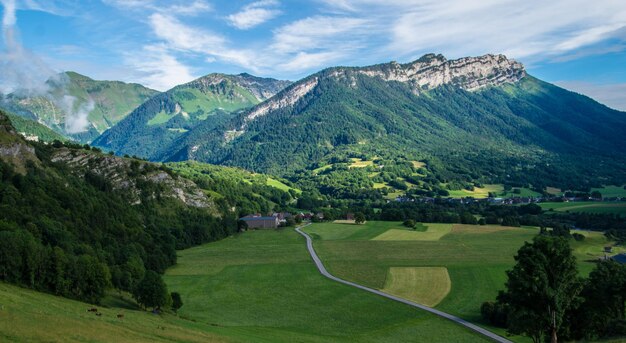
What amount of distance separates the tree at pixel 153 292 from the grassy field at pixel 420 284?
32.9 metres

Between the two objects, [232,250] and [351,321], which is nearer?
[351,321]

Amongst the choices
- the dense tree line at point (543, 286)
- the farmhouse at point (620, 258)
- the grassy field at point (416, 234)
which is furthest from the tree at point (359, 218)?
the dense tree line at point (543, 286)

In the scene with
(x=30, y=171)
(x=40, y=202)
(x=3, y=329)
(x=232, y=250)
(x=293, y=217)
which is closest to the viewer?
(x=3, y=329)

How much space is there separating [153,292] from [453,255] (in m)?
63.0

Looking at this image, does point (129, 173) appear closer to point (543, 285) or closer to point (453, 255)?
point (453, 255)

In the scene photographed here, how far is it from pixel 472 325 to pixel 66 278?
5020 centimetres

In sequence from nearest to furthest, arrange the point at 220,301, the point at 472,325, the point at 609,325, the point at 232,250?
the point at 609,325 → the point at 472,325 → the point at 220,301 → the point at 232,250

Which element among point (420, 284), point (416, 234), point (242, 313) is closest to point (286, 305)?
point (242, 313)

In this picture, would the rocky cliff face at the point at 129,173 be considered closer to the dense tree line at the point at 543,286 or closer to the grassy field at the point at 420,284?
→ the grassy field at the point at 420,284

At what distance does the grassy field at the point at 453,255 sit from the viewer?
76.9m

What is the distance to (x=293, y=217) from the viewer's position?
16550 cm

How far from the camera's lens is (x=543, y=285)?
4209 cm

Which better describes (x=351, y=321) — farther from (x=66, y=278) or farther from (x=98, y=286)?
(x=66, y=278)

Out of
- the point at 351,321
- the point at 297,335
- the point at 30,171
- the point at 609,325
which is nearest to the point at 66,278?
the point at 297,335
